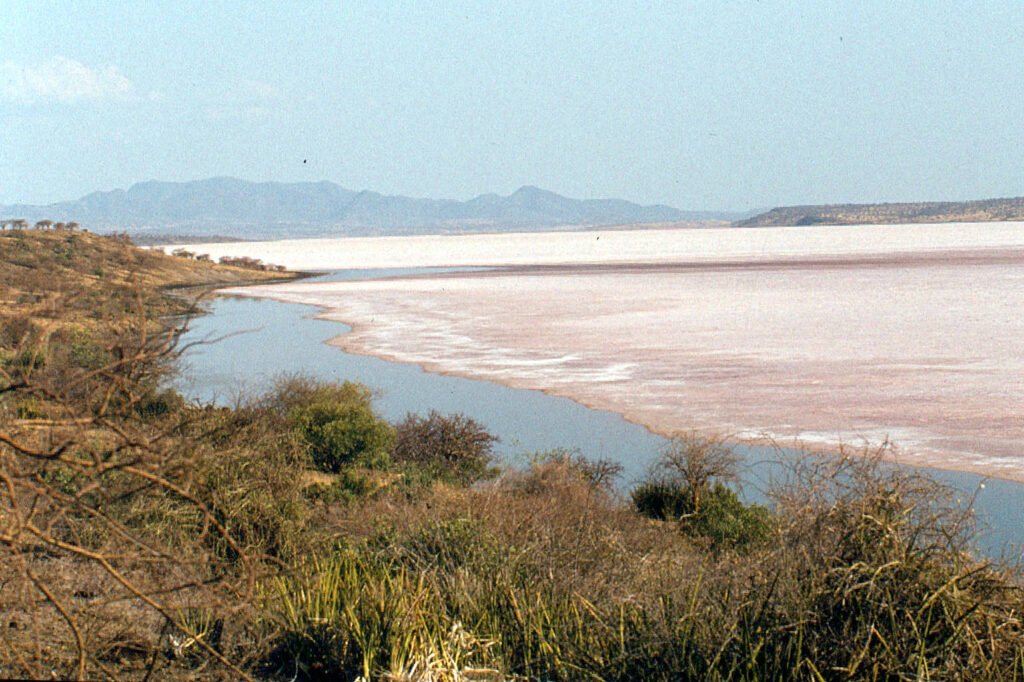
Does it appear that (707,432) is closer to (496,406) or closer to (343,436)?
(496,406)

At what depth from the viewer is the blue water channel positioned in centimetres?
1469

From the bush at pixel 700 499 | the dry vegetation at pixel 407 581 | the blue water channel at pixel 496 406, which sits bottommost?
the blue water channel at pixel 496 406

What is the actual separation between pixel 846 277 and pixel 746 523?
44.2 m

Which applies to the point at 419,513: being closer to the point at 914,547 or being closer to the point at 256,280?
the point at 914,547

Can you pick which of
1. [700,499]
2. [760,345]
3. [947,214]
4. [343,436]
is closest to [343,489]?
[343,436]

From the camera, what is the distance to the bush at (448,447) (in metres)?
18.1

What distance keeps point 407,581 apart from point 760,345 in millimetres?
23817

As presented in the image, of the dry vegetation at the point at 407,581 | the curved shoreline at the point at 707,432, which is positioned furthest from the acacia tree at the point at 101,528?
the curved shoreline at the point at 707,432

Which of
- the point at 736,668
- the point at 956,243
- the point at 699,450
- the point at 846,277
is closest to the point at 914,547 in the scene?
the point at 736,668

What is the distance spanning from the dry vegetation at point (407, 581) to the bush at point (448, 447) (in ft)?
24.2

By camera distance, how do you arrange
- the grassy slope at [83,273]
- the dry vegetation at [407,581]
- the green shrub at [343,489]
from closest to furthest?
the grassy slope at [83,273]
the dry vegetation at [407,581]
the green shrub at [343,489]

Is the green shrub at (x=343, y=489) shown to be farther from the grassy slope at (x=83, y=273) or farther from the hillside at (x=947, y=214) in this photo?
the hillside at (x=947, y=214)

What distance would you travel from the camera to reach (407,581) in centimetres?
753

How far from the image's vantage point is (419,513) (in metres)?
9.96
